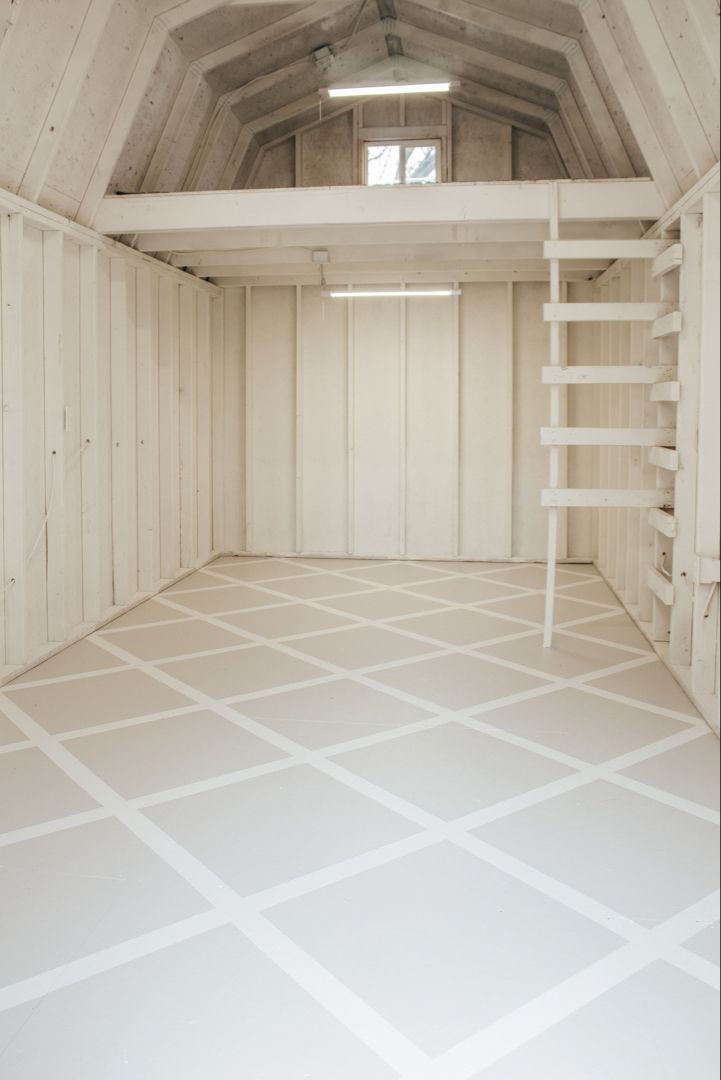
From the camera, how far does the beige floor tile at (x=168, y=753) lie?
11.8 feet

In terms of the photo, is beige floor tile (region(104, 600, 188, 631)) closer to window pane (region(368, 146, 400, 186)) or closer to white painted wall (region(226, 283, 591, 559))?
white painted wall (region(226, 283, 591, 559))

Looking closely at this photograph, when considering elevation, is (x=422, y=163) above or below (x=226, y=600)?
above

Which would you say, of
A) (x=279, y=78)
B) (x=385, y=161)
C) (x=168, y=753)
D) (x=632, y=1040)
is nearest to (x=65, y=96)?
(x=279, y=78)

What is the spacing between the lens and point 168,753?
3867 mm

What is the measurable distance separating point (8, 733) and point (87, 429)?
2.62 m

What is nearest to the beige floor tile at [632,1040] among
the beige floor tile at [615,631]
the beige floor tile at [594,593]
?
the beige floor tile at [615,631]

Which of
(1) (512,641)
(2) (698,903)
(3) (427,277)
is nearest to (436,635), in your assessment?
(1) (512,641)

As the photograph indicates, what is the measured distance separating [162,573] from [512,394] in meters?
4.05

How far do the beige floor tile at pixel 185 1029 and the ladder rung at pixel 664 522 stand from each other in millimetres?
3598

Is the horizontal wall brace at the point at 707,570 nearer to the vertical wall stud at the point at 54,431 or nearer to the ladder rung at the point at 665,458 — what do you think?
the ladder rung at the point at 665,458

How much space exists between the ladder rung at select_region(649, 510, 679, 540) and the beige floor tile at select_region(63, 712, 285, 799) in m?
2.66

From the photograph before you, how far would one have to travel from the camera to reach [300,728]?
4211 mm

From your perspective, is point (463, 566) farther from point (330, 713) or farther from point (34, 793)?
point (34, 793)

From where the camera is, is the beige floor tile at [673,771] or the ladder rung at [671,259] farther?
the ladder rung at [671,259]
